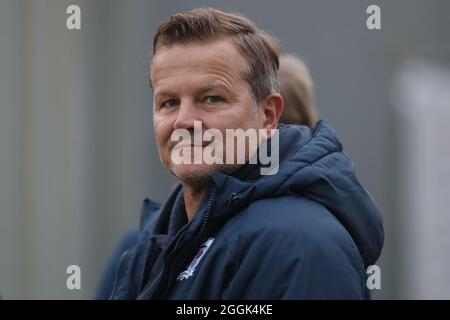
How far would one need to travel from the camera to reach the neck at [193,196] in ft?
7.73

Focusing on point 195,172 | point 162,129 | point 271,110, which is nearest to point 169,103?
point 162,129

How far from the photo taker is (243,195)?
7.04 feet

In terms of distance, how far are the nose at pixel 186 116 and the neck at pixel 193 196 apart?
7.5 inches

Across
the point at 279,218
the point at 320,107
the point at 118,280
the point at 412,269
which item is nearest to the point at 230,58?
the point at 279,218

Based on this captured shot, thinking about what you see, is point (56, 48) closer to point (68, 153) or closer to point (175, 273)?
point (68, 153)

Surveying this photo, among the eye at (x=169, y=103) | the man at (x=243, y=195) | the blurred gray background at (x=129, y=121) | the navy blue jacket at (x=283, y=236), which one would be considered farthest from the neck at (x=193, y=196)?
the blurred gray background at (x=129, y=121)

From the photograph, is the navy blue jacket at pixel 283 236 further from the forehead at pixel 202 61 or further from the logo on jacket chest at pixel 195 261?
the forehead at pixel 202 61

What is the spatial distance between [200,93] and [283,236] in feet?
1.65

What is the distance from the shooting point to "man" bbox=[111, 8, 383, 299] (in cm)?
197

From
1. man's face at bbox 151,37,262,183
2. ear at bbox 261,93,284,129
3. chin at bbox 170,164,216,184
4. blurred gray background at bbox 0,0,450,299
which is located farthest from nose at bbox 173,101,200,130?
blurred gray background at bbox 0,0,450,299

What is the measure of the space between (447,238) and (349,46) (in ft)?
5.44

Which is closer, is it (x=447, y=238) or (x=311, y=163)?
(x=311, y=163)

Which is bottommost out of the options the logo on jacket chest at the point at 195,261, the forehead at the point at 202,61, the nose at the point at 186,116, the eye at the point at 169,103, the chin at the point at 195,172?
the logo on jacket chest at the point at 195,261

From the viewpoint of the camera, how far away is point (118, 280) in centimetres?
262
